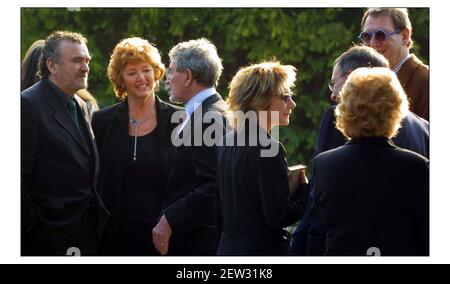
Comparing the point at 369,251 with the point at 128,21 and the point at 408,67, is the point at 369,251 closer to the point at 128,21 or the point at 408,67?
the point at 408,67

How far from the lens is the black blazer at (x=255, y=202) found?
15.3ft

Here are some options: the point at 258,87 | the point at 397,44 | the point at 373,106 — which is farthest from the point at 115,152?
the point at 373,106

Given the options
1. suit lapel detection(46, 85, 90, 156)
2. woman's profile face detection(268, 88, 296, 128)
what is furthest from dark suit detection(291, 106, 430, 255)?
suit lapel detection(46, 85, 90, 156)

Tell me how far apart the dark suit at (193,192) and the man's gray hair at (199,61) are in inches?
6.1

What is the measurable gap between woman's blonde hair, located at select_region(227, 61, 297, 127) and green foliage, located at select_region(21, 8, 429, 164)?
529cm

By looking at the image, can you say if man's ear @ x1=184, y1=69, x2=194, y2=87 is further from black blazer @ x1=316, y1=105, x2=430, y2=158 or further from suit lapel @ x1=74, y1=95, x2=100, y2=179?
black blazer @ x1=316, y1=105, x2=430, y2=158

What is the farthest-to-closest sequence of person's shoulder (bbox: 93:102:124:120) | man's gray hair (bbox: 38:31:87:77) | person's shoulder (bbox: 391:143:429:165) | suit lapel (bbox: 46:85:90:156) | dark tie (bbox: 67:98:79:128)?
person's shoulder (bbox: 93:102:124:120) → man's gray hair (bbox: 38:31:87:77) → dark tie (bbox: 67:98:79:128) → suit lapel (bbox: 46:85:90:156) → person's shoulder (bbox: 391:143:429:165)

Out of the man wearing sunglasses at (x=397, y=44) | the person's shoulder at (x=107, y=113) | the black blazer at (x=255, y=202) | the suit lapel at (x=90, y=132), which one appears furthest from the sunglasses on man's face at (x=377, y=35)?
the suit lapel at (x=90, y=132)

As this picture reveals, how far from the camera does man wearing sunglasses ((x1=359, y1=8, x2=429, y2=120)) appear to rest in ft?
18.8

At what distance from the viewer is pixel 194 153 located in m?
5.62

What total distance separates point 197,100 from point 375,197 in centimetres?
186

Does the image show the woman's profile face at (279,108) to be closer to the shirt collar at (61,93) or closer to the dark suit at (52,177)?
the dark suit at (52,177)

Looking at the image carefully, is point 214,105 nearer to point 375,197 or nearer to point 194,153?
point 194,153
